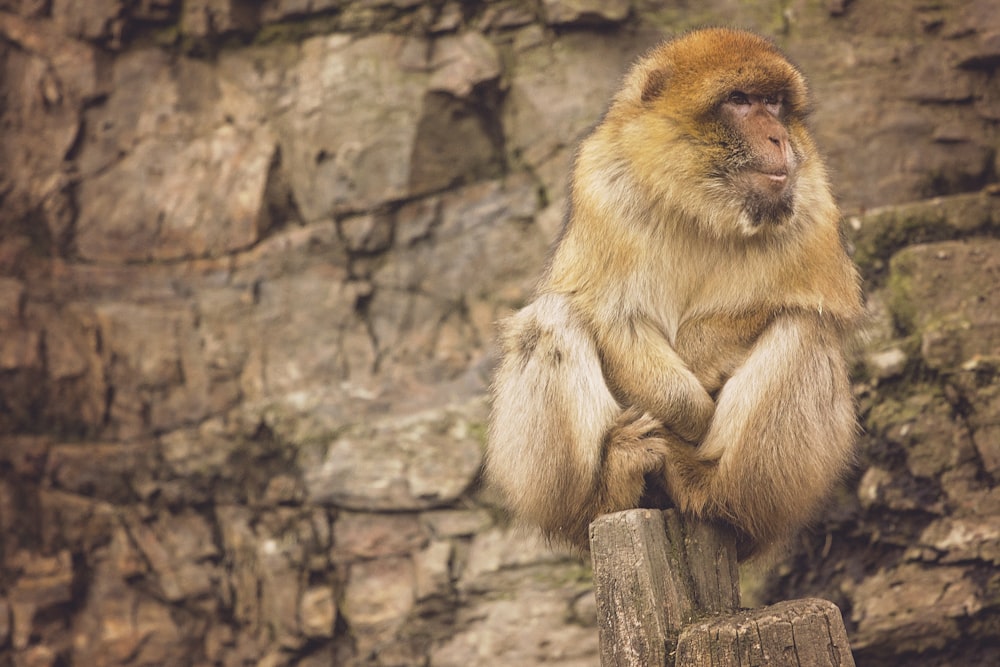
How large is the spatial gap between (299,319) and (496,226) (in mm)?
1382

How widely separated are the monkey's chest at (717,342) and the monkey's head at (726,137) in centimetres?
29

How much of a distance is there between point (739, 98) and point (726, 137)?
0.14 meters

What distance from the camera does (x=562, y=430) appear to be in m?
3.69

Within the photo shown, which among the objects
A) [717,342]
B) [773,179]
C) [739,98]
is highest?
[739,98]

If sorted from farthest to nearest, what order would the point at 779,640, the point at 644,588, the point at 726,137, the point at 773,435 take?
1. the point at 726,137
2. the point at 773,435
3. the point at 644,588
4. the point at 779,640

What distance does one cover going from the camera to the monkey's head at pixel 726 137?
11.8 ft

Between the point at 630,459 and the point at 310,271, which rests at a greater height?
the point at 310,271

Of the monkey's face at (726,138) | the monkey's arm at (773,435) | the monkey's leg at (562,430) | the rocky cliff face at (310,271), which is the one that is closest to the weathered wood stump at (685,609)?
the monkey's arm at (773,435)

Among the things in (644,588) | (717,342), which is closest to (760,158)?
(717,342)

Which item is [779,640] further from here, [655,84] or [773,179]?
[655,84]

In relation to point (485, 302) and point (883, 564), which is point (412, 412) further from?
point (883, 564)

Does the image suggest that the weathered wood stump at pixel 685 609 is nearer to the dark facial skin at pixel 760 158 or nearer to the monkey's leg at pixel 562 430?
the monkey's leg at pixel 562 430

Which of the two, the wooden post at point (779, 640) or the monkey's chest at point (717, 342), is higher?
the monkey's chest at point (717, 342)

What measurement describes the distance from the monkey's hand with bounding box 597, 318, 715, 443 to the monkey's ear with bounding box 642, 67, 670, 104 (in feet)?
2.60
